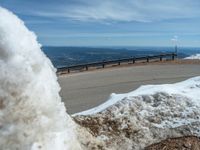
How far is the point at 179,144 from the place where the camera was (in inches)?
206

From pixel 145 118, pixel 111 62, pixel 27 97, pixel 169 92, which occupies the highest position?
Answer: pixel 27 97

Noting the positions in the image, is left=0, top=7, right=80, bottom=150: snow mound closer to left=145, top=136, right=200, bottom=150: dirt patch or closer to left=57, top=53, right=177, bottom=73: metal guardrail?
left=145, top=136, right=200, bottom=150: dirt patch

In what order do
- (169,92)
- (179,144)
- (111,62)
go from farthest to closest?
(111,62), (169,92), (179,144)

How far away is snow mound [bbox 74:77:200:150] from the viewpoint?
5.25 metres

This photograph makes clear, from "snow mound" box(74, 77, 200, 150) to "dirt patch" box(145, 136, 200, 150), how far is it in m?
0.09

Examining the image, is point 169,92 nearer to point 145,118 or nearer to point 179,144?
point 145,118

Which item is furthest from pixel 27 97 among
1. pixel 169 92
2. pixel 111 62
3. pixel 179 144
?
pixel 111 62

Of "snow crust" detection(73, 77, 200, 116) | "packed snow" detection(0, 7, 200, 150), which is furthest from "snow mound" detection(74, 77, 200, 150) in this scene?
"packed snow" detection(0, 7, 200, 150)

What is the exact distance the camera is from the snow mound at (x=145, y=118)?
17.2 ft

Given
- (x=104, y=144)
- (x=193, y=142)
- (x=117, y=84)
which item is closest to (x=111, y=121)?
(x=104, y=144)

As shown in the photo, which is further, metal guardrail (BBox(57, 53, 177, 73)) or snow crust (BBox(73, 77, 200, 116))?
metal guardrail (BBox(57, 53, 177, 73))

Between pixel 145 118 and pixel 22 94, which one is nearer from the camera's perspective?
pixel 22 94

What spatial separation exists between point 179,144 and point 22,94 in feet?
8.61

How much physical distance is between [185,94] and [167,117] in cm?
57
